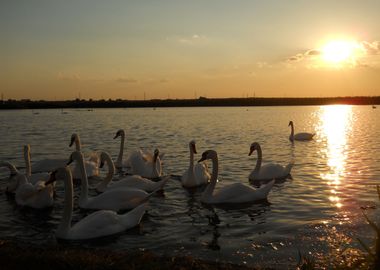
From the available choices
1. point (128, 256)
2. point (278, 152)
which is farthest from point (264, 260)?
point (278, 152)

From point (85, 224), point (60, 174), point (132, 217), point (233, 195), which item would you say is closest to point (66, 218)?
point (85, 224)

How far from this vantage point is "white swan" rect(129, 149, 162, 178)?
45.4 feet

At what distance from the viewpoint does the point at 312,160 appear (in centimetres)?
1825

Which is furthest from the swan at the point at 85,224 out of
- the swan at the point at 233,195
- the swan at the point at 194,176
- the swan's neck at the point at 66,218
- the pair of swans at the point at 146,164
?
the pair of swans at the point at 146,164

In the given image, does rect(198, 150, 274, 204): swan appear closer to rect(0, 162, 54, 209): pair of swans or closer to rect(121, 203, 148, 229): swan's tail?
rect(121, 203, 148, 229): swan's tail

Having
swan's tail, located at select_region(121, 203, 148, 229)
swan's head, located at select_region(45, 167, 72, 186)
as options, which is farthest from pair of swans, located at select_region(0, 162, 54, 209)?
swan's tail, located at select_region(121, 203, 148, 229)

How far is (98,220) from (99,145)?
624 inches

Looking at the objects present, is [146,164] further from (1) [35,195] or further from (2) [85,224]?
(2) [85,224]

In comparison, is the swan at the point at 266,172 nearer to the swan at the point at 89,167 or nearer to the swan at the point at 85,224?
the swan at the point at 89,167

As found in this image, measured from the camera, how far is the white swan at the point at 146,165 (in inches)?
544

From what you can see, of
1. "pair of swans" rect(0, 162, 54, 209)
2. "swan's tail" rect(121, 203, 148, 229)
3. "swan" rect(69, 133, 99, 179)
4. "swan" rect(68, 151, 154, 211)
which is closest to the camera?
"swan's tail" rect(121, 203, 148, 229)

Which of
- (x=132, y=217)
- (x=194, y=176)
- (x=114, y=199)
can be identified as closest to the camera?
(x=132, y=217)

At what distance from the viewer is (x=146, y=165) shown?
14.1 meters

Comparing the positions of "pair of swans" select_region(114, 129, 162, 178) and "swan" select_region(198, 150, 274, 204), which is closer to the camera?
"swan" select_region(198, 150, 274, 204)
